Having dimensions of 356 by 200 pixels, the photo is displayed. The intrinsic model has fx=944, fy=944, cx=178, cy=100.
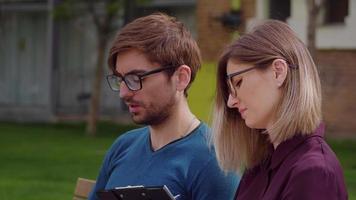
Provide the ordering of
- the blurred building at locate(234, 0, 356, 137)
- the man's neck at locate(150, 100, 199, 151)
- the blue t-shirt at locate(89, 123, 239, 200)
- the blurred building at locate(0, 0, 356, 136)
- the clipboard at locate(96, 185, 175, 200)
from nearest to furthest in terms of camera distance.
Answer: the clipboard at locate(96, 185, 175, 200), the blue t-shirt at locate(89, 123, 239, 200), the man's neck at locate(150, 100, 199, 151), the blurred building at locate(234, 0, 356, 137), the blurred building at locate(0, 0, 356, 136)

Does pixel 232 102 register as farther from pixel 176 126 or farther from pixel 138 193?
pixel 176 126

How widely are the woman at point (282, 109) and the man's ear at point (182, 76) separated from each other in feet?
1.89

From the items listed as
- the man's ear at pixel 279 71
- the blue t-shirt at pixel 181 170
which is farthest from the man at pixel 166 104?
the man's ear at pixel 279 71

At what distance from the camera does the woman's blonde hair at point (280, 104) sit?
282 cm

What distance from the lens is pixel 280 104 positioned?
284cm

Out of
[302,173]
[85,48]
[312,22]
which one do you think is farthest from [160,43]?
[85,48]

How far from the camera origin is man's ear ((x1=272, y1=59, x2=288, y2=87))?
2.83 meters

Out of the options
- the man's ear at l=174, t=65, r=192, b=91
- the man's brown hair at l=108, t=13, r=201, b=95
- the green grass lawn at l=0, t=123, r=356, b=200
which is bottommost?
the green grass lawn at l=0, t=123, r=356, b=200

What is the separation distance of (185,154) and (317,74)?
2.89 ft

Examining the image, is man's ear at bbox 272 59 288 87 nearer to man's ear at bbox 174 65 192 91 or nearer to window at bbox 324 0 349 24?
man's ear at bbox 174 65 192 91

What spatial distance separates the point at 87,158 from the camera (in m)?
13.0

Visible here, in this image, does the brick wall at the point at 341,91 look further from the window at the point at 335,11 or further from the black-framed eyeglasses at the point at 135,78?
the black-framed eyeglasses at the point at 135,78

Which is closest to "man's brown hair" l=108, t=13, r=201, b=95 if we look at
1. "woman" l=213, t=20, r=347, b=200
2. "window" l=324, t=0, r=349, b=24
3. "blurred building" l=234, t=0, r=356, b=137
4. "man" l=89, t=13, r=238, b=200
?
"man" l=89, t=13, r=238, b=200

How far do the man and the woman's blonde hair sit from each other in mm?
358
